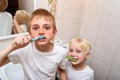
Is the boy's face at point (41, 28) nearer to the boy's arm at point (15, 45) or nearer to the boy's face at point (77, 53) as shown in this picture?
the boy's arm at point (15, 45)

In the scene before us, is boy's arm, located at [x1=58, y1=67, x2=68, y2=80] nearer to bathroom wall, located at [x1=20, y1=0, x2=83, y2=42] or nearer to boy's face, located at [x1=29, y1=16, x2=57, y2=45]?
boy's face, located at [x1=29, y1=16, x2=57, y2=45]

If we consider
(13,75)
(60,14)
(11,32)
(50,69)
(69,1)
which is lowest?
(13,75)

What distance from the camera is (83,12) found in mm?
1393

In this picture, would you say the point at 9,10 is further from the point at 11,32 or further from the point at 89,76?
the point at 89,76

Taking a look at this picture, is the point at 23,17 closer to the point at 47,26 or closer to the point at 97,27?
the point at 47,26

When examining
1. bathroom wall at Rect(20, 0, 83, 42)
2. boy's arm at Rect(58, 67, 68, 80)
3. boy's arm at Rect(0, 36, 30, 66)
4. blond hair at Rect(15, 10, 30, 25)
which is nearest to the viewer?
boy's arm at Rect(0, 36, 30, 66)

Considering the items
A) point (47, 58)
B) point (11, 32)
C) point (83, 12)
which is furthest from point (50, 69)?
point (83, 12)

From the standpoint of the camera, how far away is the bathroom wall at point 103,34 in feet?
3.75

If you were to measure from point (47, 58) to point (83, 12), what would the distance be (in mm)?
731

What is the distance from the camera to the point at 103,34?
124 cm

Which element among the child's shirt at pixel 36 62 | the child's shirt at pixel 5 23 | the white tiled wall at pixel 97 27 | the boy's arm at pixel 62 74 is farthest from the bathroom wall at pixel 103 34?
the child's shirt at pixel 5 23

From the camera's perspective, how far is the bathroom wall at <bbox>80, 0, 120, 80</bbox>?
3.75ft

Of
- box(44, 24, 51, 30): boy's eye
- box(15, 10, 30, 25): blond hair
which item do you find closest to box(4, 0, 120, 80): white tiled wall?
box(15, 10, 30, 25): blond hair

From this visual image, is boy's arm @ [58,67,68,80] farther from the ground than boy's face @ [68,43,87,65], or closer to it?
closer to it
